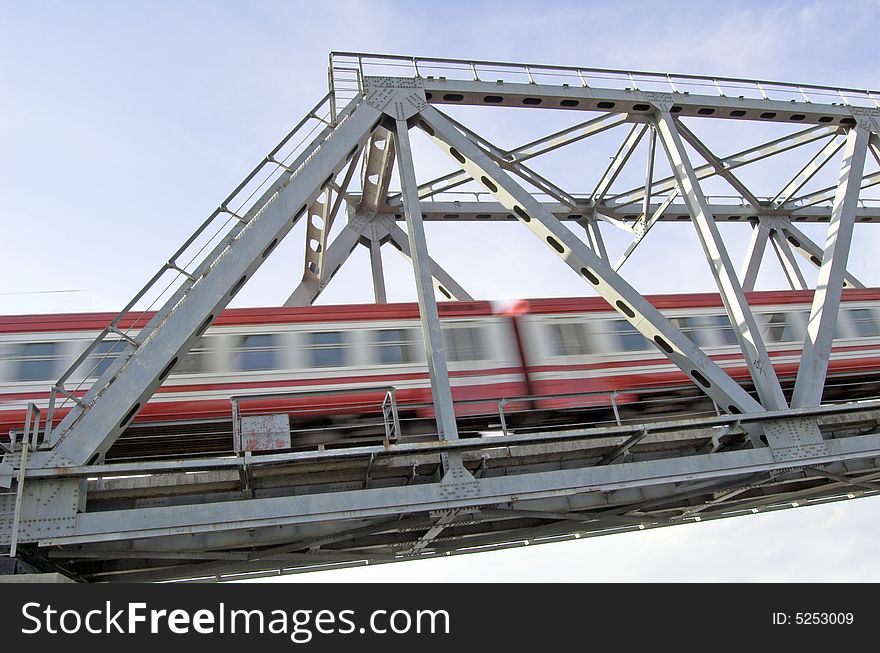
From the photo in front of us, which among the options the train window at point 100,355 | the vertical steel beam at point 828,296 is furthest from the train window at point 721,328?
the train window at point 100,355

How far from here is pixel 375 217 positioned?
685 inches

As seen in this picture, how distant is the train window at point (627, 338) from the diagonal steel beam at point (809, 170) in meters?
7.77

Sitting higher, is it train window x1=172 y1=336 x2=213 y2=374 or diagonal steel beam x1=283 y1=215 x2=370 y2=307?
diagonal steel beam x1=283 y1=215 x2=370 y2=307

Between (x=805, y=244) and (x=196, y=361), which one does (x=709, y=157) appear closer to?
(x=805, y=244)

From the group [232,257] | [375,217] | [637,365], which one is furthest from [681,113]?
[232,257]

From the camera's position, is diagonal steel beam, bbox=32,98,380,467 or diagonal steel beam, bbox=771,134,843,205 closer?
diagonal steel beam, bbox=32,98,380,467

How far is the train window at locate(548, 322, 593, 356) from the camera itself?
1414 centimetres

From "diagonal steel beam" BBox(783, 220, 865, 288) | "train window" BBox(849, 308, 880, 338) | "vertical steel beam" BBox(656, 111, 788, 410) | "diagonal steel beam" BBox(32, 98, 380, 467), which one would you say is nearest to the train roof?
"train window" BBox(849, 308, 880, 338)

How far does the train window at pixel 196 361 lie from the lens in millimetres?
12141

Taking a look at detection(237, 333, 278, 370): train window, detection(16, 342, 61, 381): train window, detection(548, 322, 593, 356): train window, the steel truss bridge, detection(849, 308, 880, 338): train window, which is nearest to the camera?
the steel truss bridge

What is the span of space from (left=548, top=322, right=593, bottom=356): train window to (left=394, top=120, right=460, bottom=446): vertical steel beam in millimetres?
4243

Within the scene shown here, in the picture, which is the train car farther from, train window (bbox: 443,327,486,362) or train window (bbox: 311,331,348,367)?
train window (bbox: 311,331,348,367)

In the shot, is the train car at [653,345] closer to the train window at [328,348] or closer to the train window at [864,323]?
the train window at [864,323]

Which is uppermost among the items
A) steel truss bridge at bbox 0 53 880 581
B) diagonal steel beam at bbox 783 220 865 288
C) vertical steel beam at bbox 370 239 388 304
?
diagonal steel beam at bbox 783 220 865 288
